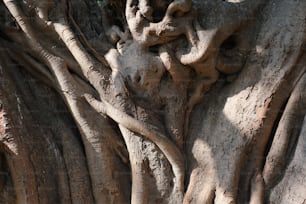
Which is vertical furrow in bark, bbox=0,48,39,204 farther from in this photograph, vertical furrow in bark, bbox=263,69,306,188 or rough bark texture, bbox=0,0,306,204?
vertical furrow in bark, bbox=263,69,306,188

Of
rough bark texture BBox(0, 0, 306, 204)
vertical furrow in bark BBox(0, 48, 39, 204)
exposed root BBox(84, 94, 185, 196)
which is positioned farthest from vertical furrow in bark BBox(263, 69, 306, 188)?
vertical furrow in bark BBox(0, 48, 39, 204)

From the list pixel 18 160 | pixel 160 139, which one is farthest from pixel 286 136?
A: pixel 18 160

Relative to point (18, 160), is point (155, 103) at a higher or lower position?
higher

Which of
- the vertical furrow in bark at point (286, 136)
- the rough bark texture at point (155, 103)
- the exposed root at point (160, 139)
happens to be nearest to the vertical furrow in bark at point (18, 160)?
the rough bark texture at point (155, 103)

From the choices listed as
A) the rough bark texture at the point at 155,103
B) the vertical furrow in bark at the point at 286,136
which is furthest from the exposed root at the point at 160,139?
the vertical furrow in bark at the point at 286,136

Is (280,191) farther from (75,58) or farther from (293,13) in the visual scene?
(75,58)

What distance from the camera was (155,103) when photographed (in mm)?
1331

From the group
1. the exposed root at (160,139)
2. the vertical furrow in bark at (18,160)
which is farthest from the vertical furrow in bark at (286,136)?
the vertical furrow in bark at (18,160)

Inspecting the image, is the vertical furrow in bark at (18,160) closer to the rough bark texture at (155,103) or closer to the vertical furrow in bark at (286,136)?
the rough bark texture at (155,103)

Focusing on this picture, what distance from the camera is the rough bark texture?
4.16 feet

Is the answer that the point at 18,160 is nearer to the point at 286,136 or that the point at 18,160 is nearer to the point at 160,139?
the point at 160,139

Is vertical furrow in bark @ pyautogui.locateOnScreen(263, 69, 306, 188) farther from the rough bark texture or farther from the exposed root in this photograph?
the exposed root

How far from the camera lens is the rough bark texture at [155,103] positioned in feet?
4.16

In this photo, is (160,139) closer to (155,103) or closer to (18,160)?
(155,103)
